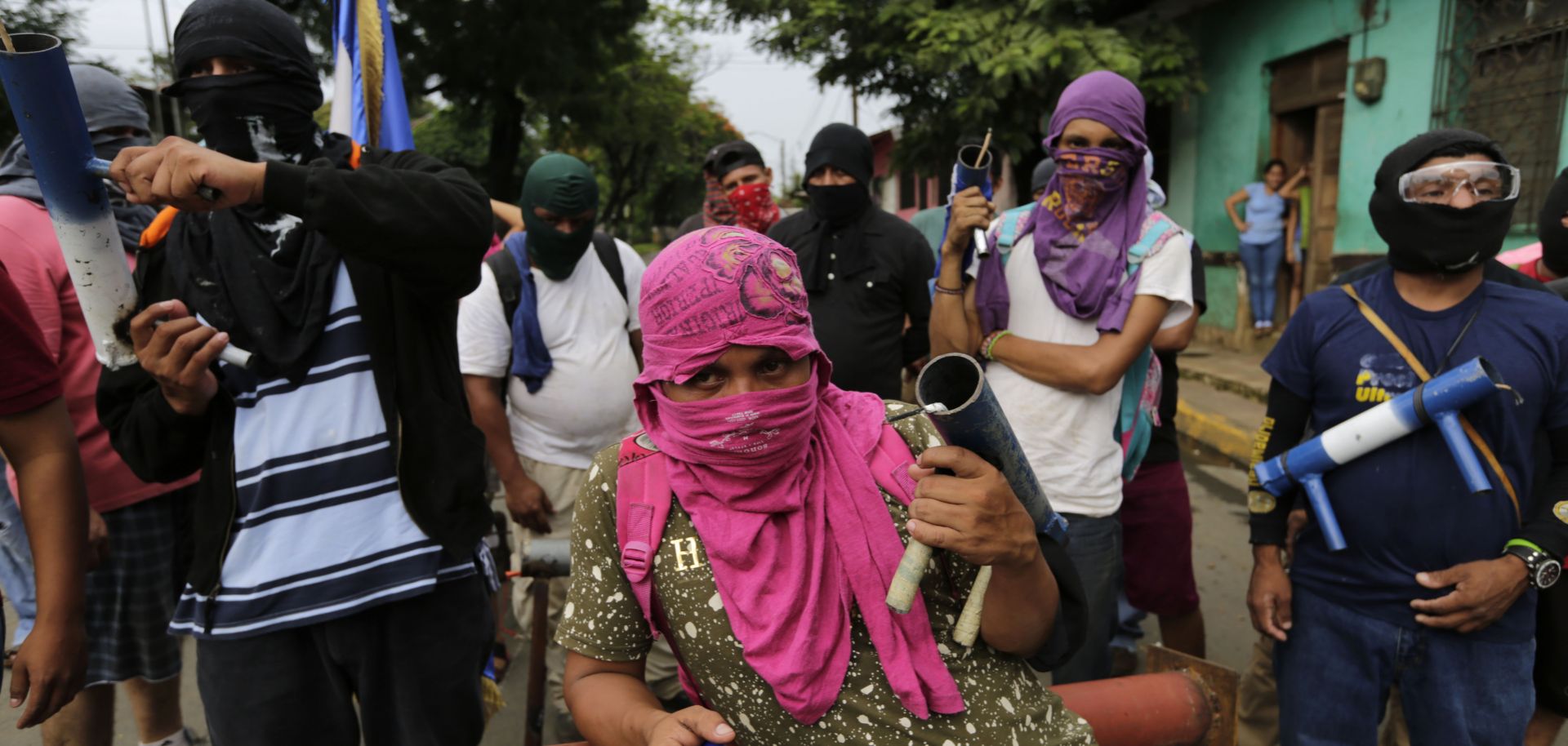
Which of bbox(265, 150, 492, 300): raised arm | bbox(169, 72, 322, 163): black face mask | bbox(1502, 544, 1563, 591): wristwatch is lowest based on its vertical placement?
bbox(1502, 544, 1563, 591): wristwatch

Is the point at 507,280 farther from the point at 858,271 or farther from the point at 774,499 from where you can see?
the point at 774,499

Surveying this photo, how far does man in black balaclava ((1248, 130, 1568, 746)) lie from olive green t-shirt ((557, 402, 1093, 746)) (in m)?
1.13

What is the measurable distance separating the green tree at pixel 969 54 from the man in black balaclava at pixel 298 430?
8.26 meters

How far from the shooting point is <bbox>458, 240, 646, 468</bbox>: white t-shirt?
128 inches

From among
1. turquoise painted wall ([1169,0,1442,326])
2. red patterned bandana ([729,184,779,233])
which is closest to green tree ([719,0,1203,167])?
turquoise painted wall ([1169,0,1442,326])

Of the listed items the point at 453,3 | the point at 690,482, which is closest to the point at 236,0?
the point at 690,482

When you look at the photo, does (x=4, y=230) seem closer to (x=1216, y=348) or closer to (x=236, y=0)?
(x=236, y=0)

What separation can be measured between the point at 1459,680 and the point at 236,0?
9.76 feet

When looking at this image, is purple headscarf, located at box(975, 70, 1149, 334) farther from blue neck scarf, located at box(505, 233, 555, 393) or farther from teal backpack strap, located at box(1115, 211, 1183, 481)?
blue neck scarf, located at box(505, 233, 555, 393)

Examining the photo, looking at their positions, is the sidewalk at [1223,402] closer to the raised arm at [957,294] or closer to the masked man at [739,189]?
the masked man at [739,189]

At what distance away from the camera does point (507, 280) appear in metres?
3.26

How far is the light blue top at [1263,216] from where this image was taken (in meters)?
8.73

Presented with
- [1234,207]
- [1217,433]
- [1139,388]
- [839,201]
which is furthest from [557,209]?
[1234,207]

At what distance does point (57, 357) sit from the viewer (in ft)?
7.97
